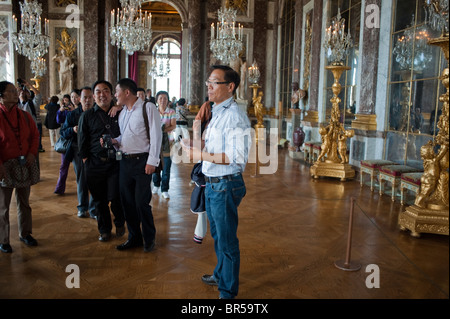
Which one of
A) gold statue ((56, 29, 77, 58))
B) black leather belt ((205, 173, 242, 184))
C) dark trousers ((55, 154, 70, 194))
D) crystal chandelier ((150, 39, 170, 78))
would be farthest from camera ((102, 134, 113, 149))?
crystal chandelier ((150, 39, 170, 78))

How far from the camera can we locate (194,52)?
643 inches

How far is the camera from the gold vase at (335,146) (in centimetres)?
759

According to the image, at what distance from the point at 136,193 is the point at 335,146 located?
17.2 feet

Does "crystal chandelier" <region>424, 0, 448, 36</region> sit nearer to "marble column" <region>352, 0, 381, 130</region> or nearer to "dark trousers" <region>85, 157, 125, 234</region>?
"marble column" <region>352, 0, 381, 130</region>

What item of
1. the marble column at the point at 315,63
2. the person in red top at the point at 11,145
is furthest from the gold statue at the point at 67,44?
the person in red top at the point at 11,145

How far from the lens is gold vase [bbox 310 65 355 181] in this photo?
7.59 meters

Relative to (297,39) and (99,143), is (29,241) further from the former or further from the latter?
(297,39)

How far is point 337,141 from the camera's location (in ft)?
26.0

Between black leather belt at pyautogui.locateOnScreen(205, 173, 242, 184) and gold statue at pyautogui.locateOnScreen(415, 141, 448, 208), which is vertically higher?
black leather belt at pyautogui.locateOnScreen(205, 173, 242, 184)

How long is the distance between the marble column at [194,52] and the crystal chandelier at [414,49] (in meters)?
10.2

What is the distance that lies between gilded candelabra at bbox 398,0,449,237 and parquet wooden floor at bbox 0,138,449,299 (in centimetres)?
14

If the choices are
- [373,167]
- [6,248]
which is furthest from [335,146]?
[6,248]

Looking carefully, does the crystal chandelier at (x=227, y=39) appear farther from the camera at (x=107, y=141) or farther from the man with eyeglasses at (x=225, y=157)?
the man with eyeglasses at (x=225, y=157)
